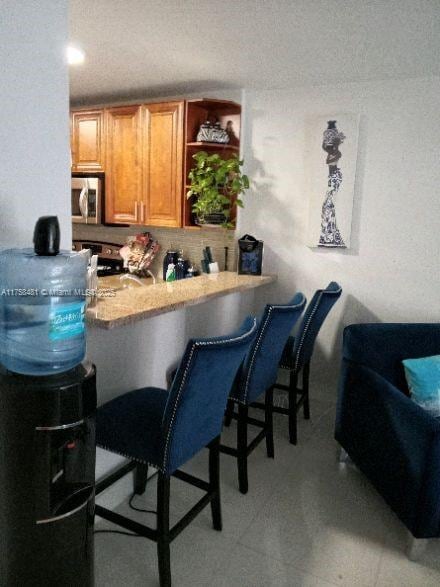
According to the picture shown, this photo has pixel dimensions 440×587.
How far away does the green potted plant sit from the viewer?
3.36m

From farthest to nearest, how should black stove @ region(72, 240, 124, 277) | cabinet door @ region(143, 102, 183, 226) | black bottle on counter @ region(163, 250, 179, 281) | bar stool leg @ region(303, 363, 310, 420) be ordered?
1. black stove @ region(72, 240, 124, 277)
2. black bottle on counter @ region(163, 250, 179, 281)
3. cabinet door @ region(143, 102, 183, 226)
4. bar stool leg @ region(303, 363, 310, 420)

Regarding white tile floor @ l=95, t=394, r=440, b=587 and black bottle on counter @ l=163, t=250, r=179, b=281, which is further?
black bottle on counter @ l=163, t=250, r=179, b=281

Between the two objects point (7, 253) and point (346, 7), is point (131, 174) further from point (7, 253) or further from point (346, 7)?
point (7, 253)

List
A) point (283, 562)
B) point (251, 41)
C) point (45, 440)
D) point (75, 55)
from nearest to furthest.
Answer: point (45, 440) < point (283, 562) < point (251, 41) < point (75, 55)

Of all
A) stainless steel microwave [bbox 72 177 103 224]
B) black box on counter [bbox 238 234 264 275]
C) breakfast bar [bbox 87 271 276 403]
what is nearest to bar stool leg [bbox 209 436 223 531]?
breakfast bar [bbox 87 271 276 403]

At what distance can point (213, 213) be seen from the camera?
11.4 feet

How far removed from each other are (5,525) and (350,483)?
1.88 metres

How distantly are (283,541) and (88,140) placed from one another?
350cm

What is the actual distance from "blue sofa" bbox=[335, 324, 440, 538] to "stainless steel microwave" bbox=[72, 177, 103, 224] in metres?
2.51

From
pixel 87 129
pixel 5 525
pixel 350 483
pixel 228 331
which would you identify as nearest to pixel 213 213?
pixel 228 331

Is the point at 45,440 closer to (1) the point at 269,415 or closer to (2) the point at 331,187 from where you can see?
(1) the point at 269,415

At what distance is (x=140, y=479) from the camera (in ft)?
7.64

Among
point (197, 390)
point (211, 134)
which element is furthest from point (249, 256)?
point (197, 390)

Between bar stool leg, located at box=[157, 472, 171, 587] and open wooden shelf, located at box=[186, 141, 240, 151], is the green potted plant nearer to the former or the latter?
open wooden shelf, located at box=[186, 141, 240, 151]
